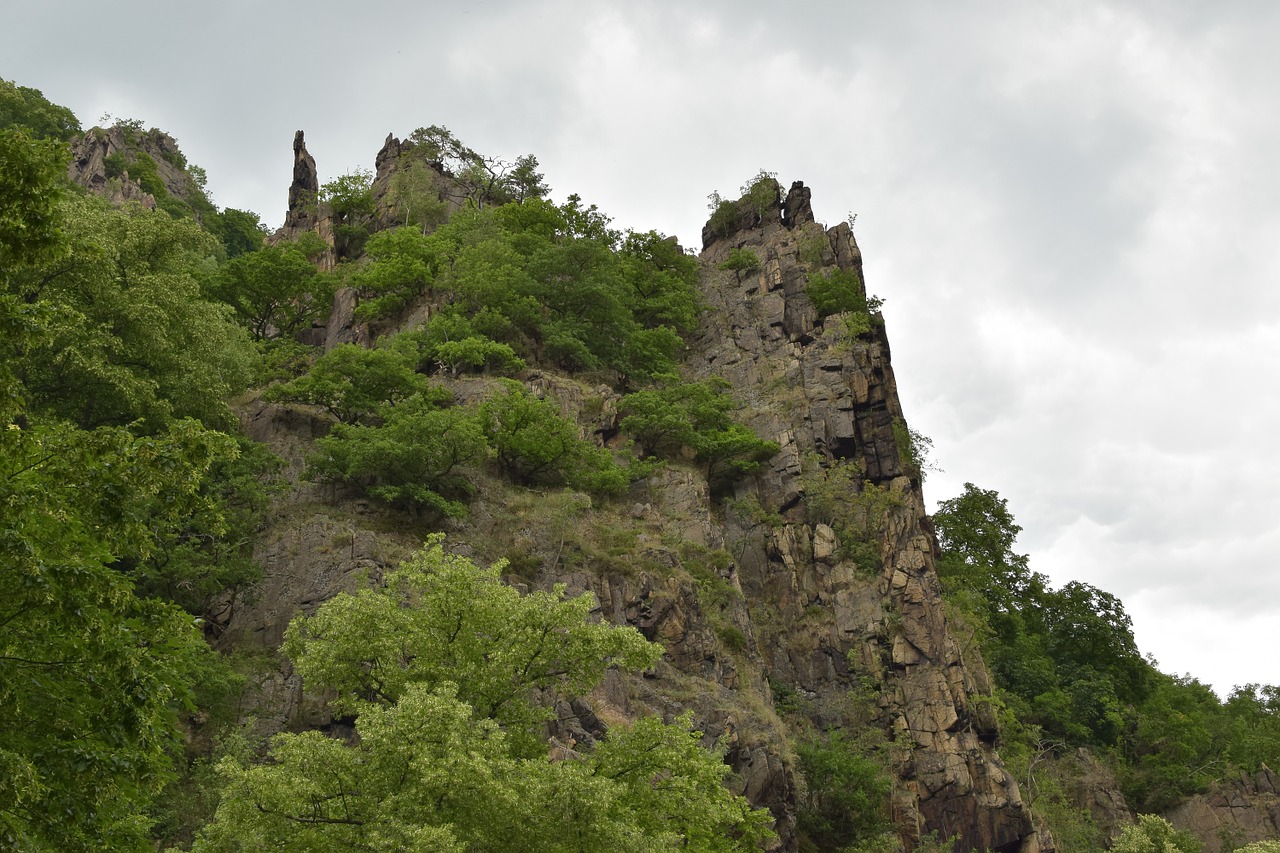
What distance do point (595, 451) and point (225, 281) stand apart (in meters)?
21.2

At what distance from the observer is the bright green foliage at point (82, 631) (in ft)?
34.7

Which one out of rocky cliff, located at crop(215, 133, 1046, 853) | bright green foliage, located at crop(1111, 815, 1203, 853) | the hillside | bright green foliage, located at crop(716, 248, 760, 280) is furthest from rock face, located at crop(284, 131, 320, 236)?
bright green foliage, located at crop(1111, 815, 1203, 853)

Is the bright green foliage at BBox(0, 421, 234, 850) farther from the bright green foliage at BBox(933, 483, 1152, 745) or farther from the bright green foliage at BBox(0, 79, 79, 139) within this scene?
the bright green foliage at BBox(0, 79, 79, 139)

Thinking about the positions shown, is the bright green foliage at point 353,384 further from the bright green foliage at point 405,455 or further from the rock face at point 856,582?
the rock face at point 856,582

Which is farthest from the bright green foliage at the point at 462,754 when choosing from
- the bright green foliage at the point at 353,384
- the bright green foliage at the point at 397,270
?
the bright green foliage at the point at 397,270

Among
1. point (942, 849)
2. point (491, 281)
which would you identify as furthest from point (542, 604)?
point (491, 281)

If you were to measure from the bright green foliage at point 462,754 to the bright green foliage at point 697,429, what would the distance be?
76.5ft

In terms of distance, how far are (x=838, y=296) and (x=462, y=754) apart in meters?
47.6

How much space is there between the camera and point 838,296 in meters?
60.2

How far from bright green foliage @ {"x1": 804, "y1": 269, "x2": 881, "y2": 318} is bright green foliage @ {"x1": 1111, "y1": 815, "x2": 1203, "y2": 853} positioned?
99.7 ft

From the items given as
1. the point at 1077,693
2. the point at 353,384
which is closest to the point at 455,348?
the point at 353,384

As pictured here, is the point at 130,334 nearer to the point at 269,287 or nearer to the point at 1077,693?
the point at 269,287

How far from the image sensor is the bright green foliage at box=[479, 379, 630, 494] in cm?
3750

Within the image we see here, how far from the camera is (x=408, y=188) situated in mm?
64500
